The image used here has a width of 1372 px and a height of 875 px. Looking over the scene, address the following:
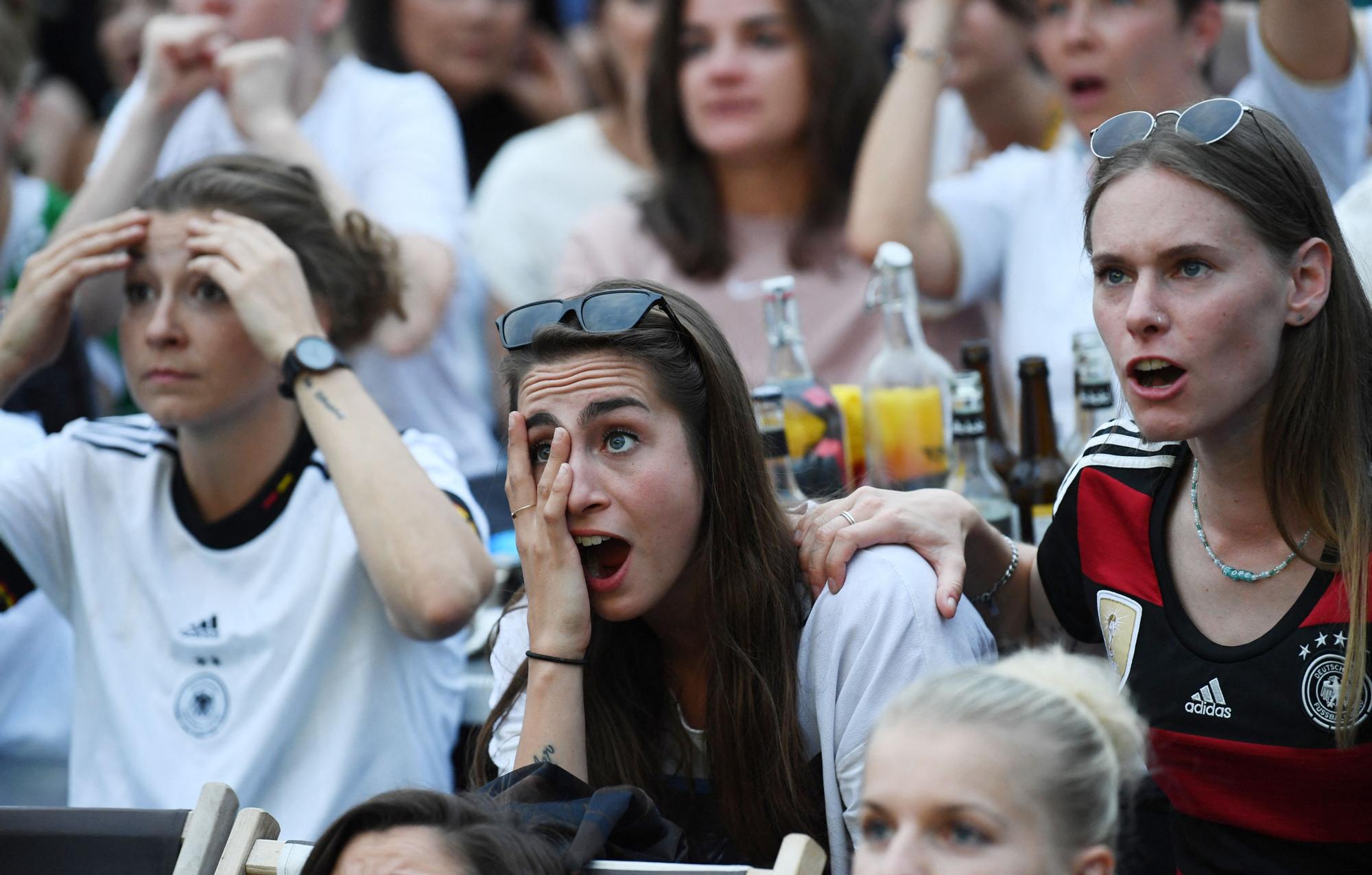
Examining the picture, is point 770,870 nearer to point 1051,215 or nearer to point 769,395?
point 769,395

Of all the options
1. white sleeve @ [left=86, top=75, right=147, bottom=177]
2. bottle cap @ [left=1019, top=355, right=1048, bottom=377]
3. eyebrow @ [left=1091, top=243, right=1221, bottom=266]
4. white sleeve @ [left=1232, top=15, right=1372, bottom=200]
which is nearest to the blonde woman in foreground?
eyebrow @ [left=1091, top=243, right=1221, bottom=266]

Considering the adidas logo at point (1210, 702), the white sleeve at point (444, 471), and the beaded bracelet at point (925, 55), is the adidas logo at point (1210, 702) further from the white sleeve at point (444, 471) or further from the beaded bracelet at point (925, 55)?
the beaded bracelet at point (925, 55)

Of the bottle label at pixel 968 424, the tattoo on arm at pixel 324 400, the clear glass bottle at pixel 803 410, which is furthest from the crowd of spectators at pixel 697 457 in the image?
the clear glass bottle at pixel 803 410

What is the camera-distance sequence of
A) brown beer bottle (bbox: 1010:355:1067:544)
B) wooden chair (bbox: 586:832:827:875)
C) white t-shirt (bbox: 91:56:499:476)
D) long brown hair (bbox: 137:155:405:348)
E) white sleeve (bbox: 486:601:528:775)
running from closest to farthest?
wooden chair (bbox: 586:832:827:875)
white sleeve (bbox: 486:601:528:775)
brown beer bottle (bbox: 1010:355:1067:544)
long brown hair (bbox: 137:155:405:348)
white t-shirt (bbox: 91:56:499:476)

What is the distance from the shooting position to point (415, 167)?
4.29m

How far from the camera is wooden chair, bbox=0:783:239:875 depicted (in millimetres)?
2098

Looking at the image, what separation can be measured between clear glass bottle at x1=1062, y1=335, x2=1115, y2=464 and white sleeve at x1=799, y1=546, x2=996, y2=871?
64cm

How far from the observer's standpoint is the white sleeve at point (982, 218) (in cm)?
388

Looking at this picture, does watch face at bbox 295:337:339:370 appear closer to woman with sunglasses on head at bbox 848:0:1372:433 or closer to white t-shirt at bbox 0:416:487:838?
white t-shirt at bbox 0:416:487:838

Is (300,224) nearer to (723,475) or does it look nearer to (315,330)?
(315,330)

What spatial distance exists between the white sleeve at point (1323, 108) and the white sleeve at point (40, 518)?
8.98ft

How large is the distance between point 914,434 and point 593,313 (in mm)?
837

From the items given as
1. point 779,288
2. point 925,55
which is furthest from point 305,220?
point 925,55

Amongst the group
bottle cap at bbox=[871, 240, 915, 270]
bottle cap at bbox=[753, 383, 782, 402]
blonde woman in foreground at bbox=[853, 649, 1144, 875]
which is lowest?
blonde woman in foreground at bbox=[853, 649, 1144, 875]
